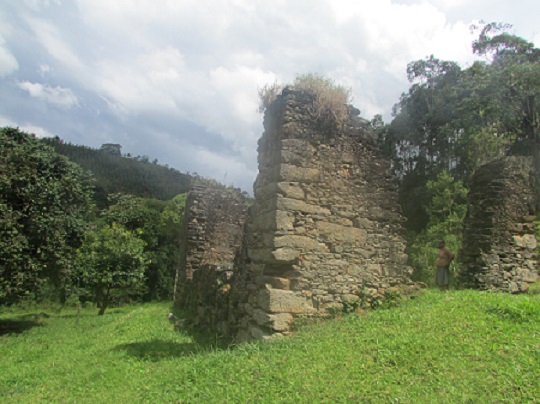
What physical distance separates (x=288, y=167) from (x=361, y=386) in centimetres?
373

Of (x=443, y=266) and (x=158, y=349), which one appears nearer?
(x=158, y=349)

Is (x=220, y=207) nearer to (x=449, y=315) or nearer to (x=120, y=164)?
(x=449, y=315)

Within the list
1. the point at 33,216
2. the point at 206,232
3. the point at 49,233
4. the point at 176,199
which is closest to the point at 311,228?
the point at 206,232

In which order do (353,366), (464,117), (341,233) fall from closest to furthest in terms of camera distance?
(353,366) < (341,233) < (464,117)

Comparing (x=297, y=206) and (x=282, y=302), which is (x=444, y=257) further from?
(x=282, y=302)

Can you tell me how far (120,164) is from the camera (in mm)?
62406

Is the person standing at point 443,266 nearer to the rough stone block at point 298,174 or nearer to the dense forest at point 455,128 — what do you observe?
the rough stone block at point 298,174

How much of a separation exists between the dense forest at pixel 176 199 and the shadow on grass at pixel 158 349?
18.4 ft

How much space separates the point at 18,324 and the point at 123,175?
143 feet

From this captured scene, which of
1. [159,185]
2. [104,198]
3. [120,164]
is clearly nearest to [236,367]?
[104,198]

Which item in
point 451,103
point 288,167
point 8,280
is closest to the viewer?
point 288,167

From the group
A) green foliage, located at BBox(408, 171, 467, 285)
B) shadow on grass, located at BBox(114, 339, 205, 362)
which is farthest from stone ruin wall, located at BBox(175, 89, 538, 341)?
green foliage, located at BBox(408, 171, 467, 285)

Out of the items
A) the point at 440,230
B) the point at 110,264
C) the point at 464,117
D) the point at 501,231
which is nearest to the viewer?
the point at 501,231

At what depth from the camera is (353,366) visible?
4.60 meters
